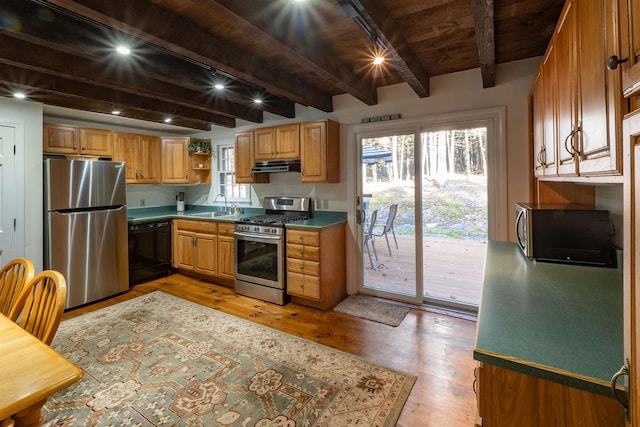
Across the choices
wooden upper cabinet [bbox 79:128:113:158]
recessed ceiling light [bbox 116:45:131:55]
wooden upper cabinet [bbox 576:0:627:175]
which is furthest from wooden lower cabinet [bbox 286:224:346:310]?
wooden upper cabinet [bbox 79:128:113:158]

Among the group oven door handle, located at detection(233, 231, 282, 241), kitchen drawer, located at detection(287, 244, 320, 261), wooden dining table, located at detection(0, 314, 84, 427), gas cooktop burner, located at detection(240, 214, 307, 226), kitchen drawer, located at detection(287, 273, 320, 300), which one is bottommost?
kitchen drawer, located at detection(287, 273, 320, 300)

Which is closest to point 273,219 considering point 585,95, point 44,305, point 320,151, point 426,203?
point 320,151

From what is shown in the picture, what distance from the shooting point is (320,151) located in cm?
344

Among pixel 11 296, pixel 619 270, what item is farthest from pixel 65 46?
pixel 619 270

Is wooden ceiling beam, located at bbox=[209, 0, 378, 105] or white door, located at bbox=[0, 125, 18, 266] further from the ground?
wooden ceiling beam, located at bbox=[209, 0, 378, 105]

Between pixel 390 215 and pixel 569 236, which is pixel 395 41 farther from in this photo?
pixel 390 215

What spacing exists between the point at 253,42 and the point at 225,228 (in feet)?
7.76

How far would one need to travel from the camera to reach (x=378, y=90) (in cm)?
337

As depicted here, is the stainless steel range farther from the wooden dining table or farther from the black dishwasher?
the wooden dining table

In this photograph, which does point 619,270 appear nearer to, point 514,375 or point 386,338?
point 514,375

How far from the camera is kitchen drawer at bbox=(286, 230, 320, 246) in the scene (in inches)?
125

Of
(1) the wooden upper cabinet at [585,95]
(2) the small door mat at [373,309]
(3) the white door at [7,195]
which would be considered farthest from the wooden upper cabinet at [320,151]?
(3) the white door at [7,195]

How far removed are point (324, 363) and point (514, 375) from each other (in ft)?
5.43

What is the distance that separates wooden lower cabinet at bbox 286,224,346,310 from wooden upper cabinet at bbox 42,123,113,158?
9.71 feet
